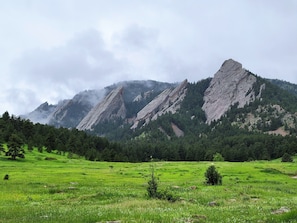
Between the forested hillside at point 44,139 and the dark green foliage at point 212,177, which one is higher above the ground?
the forested hillside at point 44,139

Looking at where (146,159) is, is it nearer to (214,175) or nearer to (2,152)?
(2,152)

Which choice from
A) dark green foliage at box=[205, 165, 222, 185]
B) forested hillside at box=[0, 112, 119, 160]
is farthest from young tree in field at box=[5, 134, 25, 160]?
dark green foliage at box=[205, 165, 222, 185]

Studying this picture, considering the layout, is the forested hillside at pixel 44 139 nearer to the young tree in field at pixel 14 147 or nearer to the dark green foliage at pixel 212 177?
the young tree in field at pixel 14 147

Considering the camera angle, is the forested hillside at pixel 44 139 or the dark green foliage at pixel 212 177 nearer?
the dark green foliage at pixel 212 177

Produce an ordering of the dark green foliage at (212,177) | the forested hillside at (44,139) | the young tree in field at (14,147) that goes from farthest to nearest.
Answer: the forested hillside at (44,139) → the young tree in field at (14,147) → the dark green foliage at (212,177)

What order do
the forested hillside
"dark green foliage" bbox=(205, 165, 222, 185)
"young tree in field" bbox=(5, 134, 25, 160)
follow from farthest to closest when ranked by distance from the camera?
1. the forested hillside
2. "young tree in field" bbox=(5, 134, 25, 160)
3. "dark green foliage" bbox=(205, 165, 222, 185)

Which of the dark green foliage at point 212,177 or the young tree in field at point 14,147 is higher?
the young tree in field at point 14,147

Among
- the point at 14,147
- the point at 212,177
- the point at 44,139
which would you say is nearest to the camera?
the point at 212,177

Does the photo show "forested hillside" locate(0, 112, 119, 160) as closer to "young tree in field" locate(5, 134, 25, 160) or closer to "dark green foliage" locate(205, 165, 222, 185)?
"young tree in field" locate(5, 134, 25, 160)

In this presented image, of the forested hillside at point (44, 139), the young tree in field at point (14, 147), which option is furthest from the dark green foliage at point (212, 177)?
the forested hillside at point (44, 139)

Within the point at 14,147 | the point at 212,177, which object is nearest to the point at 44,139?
the point at 14,147

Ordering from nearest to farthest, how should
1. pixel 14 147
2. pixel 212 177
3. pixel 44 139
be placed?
1. pixel 212 177
2. pixel 14 147
3. pixel 44 139

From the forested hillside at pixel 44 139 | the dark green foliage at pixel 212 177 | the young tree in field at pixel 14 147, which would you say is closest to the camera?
the dark green foliage at pixel 212 177

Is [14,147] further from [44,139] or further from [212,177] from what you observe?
[212,177]
